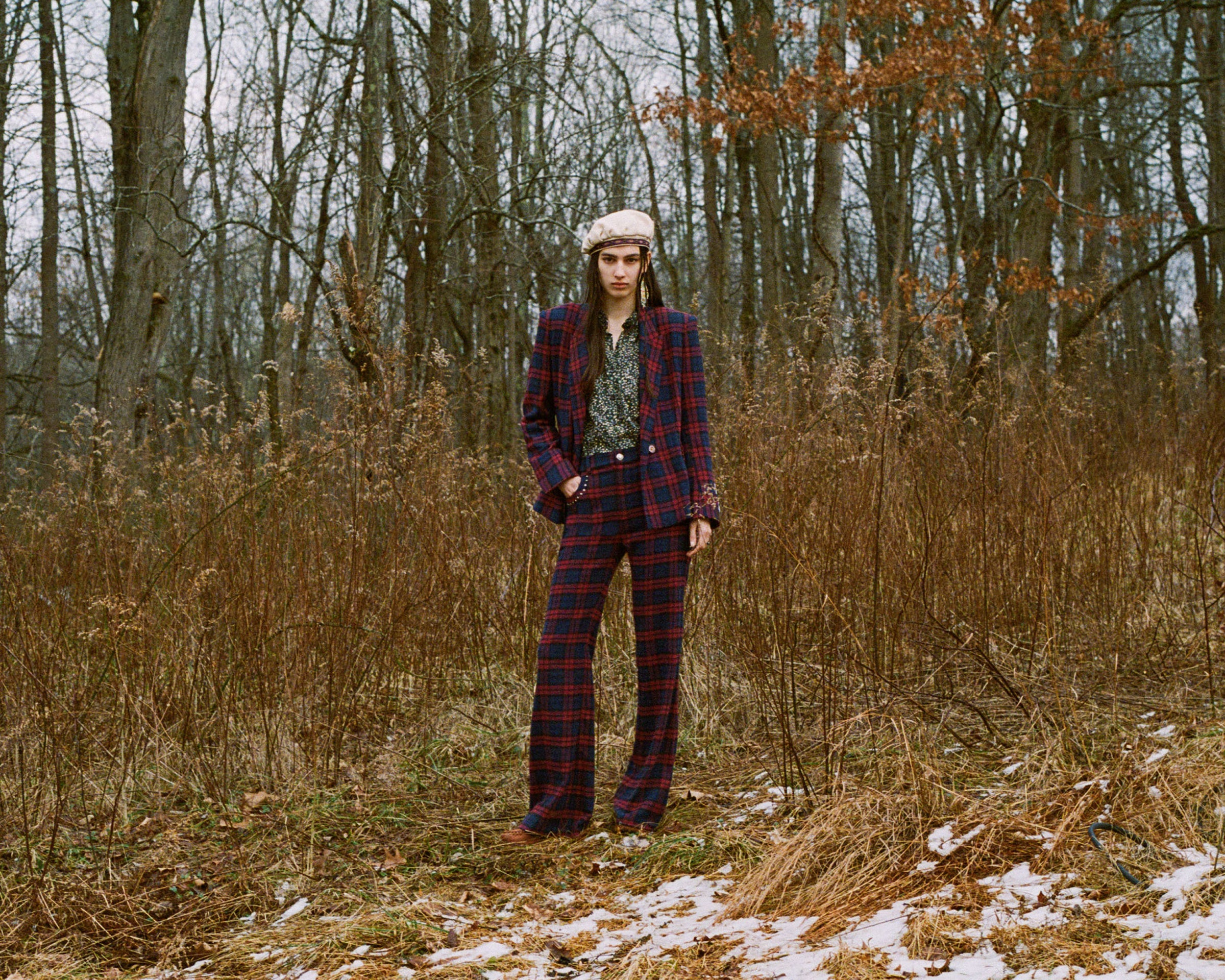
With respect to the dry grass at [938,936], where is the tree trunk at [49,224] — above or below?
above

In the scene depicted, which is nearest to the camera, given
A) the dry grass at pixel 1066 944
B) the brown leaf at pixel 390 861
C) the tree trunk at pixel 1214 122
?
the dry grass at pixel 1066 944

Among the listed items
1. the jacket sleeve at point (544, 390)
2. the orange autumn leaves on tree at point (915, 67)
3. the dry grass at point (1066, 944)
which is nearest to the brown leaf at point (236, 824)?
the jacket sleeve at point (544, 390)

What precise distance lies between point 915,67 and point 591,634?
8.43 metres

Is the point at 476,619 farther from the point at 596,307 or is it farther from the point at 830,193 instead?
the point at 830,193

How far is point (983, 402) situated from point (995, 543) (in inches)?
40.3

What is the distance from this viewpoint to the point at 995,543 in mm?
4227

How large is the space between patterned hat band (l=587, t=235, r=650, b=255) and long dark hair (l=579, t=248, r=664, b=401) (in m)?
0.01

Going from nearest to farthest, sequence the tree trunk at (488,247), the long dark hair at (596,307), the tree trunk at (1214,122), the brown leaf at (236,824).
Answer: the long dark hair at (596,307)
the brown leaf at (236,824)
the tree trunk at (488,247)
the tree trunk at (1214,122)

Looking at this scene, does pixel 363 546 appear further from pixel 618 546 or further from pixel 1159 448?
pixel 1159 448

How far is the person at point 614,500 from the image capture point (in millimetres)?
3270

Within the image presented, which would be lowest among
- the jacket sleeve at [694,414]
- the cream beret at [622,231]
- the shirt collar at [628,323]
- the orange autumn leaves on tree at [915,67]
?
the jacket sleeve at [694,414]

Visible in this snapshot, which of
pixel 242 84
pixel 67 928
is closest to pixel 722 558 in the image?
pixel 67 928

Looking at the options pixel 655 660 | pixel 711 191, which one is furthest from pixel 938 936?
pixel 711 191

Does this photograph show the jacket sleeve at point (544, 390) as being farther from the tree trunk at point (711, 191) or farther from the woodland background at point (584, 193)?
the tree trunk at point (711, 191)
